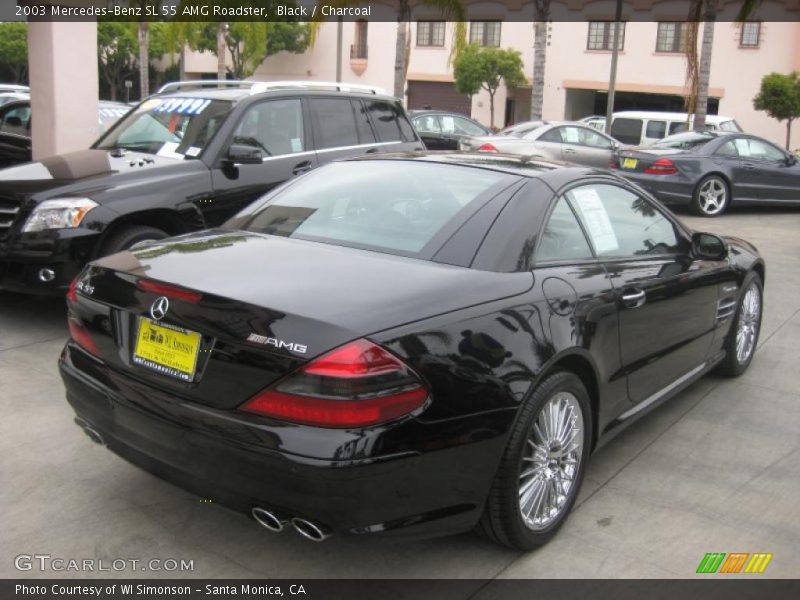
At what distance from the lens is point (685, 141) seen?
14.1 m

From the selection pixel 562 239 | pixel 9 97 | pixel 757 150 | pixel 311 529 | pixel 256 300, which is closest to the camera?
pixel 311 529

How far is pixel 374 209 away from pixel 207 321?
3.83 ft

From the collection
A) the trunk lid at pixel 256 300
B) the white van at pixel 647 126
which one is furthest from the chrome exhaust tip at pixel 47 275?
the white van at pixel 647 126

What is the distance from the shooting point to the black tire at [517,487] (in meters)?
3.06

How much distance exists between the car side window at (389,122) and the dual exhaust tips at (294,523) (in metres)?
5.68

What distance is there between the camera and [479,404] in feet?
9.50

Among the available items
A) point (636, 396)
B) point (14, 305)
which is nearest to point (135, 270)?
point (636, 396)

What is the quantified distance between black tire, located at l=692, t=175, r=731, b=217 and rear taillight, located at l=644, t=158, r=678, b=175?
1.67 feet

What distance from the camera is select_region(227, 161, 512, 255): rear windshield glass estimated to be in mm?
3533

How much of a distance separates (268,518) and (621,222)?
237cm

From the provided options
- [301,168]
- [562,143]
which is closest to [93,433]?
[301,168]

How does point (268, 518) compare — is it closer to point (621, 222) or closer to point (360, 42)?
point (621, 222)

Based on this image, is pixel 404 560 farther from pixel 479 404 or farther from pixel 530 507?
pixel 479 404

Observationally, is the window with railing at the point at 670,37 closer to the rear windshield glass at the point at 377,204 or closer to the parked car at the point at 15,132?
the parked car at the point at 15,132
